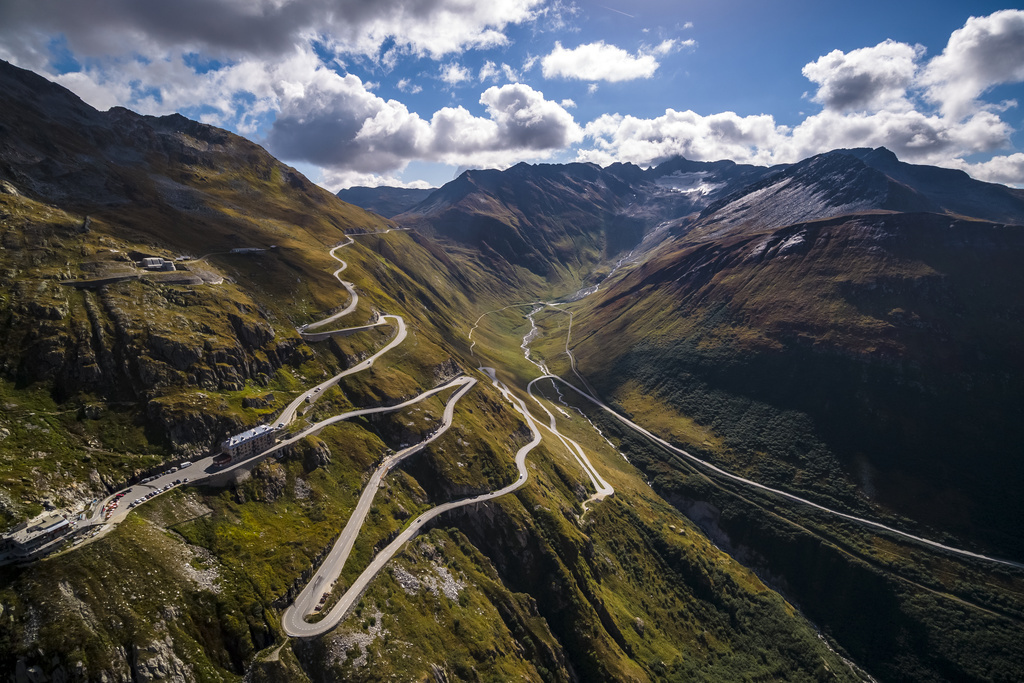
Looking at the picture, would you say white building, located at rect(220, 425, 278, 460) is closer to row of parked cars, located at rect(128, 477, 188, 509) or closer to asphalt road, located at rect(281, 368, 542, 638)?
row of parked cars, located at rect(128, 477, 188, 509)

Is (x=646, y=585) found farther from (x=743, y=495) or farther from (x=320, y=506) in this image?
(x=320, y=506)

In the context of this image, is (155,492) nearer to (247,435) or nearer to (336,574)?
(247,435)

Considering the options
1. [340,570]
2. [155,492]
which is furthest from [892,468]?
→ [155,492]

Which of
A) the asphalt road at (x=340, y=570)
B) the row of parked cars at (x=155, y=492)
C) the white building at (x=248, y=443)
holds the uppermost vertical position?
the white building at (x=248, y=443)

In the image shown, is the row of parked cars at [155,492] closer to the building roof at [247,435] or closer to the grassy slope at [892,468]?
the building roof at [247,435]

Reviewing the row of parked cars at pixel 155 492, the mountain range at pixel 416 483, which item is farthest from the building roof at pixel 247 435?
the row of parked cars at pixel 155 492

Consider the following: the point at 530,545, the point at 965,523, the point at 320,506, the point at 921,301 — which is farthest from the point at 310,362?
the point at 921,301

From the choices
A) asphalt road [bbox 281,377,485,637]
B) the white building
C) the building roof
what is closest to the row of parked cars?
the white building

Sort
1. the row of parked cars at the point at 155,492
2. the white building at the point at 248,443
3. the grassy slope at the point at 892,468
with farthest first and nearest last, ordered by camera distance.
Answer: the grassy slope at the point at 892,468 < the white building at the point at 248,443 < the row of parked cars at the point at 155,492

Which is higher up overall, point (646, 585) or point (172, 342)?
point (172, 342)
